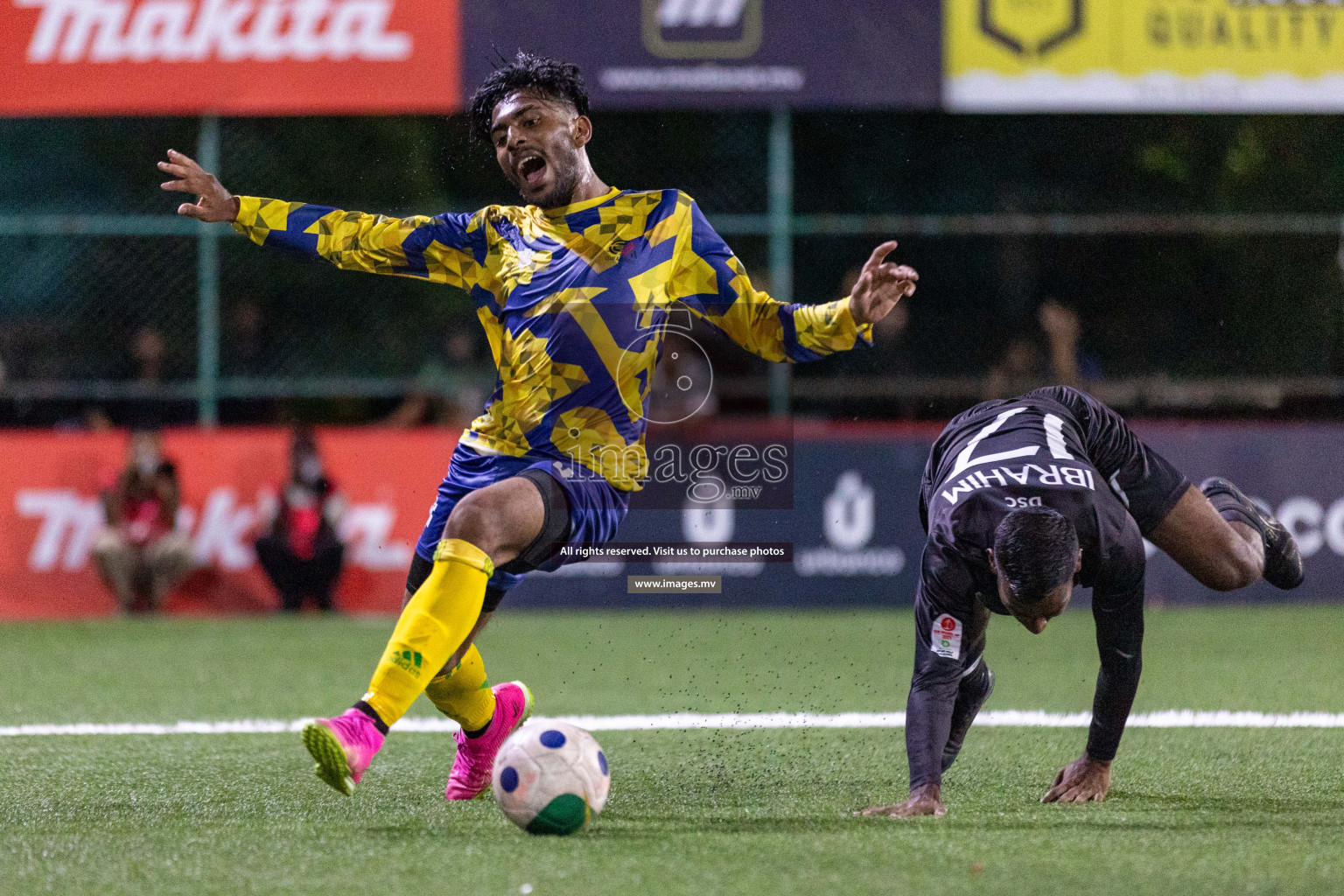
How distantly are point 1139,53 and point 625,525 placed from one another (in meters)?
5.33

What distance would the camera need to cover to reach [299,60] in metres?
12.6

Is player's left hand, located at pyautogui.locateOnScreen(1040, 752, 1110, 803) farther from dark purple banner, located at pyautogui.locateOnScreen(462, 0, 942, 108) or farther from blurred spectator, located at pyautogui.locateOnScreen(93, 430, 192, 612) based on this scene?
blurred spectator, located at pyautogui.locateOnScreen(93, 430, 192, 612)

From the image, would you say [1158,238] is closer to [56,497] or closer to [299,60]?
[299,60]

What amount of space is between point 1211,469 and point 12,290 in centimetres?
1004

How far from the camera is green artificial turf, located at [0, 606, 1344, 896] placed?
4191 millimetres

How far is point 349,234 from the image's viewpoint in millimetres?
5562

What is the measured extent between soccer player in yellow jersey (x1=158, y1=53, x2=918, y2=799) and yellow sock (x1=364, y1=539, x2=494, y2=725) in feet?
0.58

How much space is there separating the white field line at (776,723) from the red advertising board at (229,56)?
6556 mm

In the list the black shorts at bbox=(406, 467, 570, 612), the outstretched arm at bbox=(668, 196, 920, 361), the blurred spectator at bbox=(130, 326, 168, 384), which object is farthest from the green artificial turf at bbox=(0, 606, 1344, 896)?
the blurred spectator at bbox=(130, 326, 168, 384)

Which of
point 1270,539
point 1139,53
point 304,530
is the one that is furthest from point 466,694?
point 1139,53

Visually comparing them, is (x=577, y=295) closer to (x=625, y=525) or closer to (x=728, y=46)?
(x=625, y=525)

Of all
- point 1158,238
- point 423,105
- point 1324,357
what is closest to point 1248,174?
point 1158,238

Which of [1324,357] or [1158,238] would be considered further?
[1158,238]

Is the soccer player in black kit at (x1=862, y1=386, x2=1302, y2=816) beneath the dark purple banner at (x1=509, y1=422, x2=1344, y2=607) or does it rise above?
above
